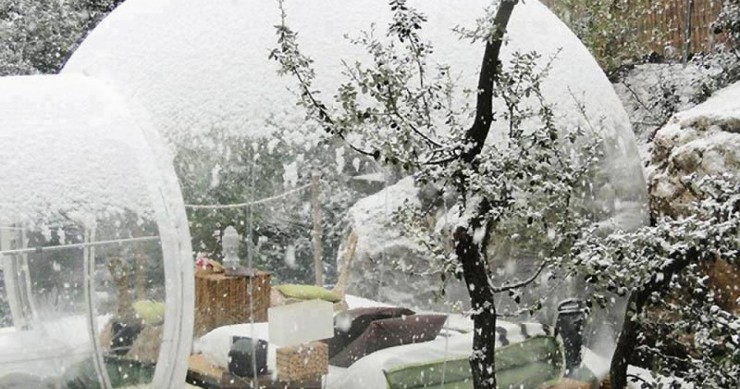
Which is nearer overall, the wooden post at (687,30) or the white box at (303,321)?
the white box at (303,321)

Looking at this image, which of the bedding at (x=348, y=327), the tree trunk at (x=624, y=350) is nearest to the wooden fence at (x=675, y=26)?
the tree trunk at (x=624, y=350)

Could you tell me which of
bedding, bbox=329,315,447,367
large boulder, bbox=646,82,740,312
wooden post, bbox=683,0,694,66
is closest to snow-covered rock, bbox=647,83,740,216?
large boulder, bbox=646,82,740,312

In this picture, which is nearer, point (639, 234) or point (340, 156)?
point (639, 234)

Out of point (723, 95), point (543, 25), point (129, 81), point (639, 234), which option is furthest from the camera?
point (723, 95)

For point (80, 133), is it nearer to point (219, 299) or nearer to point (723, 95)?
point (219, 299)

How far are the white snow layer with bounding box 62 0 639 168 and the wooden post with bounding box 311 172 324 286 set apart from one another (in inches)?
10.8

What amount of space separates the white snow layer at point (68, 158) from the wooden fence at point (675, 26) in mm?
5938

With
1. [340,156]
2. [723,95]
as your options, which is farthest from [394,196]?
[723,95]

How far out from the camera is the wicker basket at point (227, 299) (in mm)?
4168

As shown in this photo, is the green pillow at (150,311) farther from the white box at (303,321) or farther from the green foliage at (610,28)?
the green foliage at (610,28)

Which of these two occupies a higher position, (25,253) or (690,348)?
(25,253)

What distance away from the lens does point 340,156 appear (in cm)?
417

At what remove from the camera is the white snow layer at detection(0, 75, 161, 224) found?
4.02 m

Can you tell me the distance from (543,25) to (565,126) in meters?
0.73
